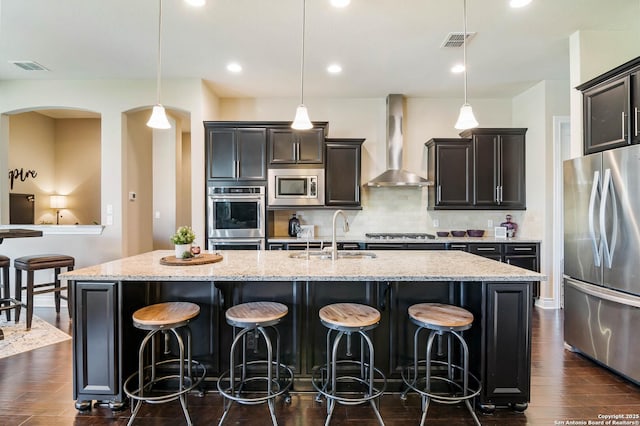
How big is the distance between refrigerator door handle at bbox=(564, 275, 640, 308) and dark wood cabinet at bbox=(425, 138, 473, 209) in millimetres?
1906

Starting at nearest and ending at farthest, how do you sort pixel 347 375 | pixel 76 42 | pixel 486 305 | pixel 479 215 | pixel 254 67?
pixel 486 305, pixel 347 375, pixel 76 42, pixel 254 67, pixel 479 215

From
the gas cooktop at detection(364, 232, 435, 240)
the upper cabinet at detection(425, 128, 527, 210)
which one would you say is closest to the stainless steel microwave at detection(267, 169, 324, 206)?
the gas cooktop at detection(364, 232, 435, 240)

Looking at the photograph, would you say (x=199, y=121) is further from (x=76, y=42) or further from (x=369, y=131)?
(x=369, y=131)

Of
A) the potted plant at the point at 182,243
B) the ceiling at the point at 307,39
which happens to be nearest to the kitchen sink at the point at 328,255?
the potted plant at the point at 182,243

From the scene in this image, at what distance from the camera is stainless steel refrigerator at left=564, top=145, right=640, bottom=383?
234cm

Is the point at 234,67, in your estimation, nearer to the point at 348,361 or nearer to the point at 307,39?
the point at 307,39

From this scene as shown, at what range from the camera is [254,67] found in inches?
153

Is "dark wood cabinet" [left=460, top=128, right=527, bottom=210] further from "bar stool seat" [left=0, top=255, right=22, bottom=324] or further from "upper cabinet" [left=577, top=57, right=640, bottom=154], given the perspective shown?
"bar stool seat" [left=0, top=255, right=22, bottom=324]

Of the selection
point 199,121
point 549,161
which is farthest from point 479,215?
point 199,121

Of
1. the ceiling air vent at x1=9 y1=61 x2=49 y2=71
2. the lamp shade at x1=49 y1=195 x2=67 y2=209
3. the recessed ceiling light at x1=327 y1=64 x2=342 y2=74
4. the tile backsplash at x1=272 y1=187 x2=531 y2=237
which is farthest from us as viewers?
the lamp shade at x1=49 y1=195 x2=67 y2=209

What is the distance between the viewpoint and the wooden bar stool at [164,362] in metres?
1.86

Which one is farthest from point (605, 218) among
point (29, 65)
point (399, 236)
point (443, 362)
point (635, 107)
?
point (29, 65)

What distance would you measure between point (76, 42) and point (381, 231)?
171 inches

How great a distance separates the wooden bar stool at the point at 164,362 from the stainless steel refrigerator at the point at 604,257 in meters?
3.02
